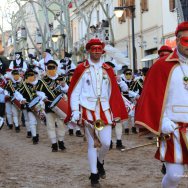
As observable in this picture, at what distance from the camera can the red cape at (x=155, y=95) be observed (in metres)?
5.40

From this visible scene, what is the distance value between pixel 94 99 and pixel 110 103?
29 cm

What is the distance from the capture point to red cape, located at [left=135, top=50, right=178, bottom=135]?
5.40 meters

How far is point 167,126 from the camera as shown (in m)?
5.27

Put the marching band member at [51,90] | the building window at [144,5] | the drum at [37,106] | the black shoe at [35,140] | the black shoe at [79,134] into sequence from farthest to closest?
the building window at [144,5] → the black shoe at [79,134] → the black shoe at [35,140] → the drum at [37,106] → the marching band member at [51,90]

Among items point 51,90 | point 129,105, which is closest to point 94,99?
point 51,90

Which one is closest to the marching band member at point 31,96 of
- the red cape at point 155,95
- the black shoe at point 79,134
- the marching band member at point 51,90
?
the black shoe at point 79,134

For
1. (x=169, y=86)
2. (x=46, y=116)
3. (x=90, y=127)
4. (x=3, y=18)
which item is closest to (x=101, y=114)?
(x=90, y=127)

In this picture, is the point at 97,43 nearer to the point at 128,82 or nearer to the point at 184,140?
the point at 184,140

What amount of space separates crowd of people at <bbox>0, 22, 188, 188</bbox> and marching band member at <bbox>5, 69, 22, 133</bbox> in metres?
1.85

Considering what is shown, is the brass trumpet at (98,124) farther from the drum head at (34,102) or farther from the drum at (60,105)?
the drum head at (34,102)

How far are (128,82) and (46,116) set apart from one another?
3478mm

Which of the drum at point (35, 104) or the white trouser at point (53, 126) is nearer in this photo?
the white trouser at point (53, 126)

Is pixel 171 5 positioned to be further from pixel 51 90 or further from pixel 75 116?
pixel 75 116

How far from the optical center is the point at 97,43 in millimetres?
7906
